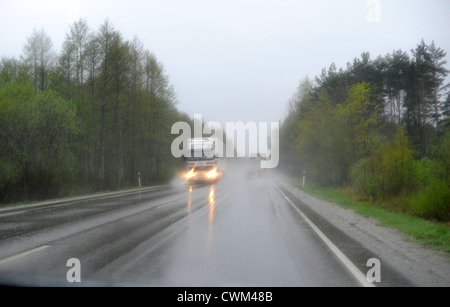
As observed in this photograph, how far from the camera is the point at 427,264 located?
6.10 m

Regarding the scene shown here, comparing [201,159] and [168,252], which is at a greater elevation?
[201,159]

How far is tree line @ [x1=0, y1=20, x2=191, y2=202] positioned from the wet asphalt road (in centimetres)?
1057

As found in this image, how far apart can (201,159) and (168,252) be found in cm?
2575

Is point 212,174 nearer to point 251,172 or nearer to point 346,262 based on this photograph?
point 251,172

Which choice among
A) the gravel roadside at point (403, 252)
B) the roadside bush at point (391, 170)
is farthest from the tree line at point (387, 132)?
the gravel roadside at point (403, 252)

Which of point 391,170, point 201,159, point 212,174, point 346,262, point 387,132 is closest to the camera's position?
point 346,262

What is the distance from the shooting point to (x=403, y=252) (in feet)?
23.1

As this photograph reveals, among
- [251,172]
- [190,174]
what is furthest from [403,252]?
[251,172]

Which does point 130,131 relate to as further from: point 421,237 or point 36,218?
point 421,237

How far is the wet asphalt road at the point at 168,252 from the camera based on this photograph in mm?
5242

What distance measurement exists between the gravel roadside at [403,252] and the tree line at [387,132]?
3472 mm

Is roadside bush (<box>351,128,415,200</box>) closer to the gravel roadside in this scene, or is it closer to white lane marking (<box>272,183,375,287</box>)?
the gravel roadside
